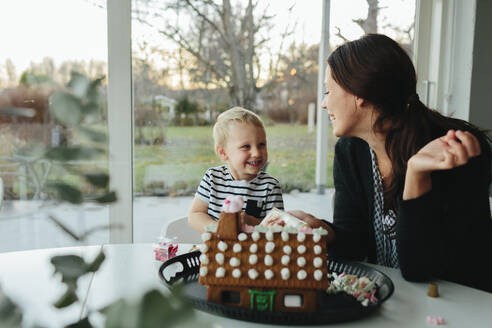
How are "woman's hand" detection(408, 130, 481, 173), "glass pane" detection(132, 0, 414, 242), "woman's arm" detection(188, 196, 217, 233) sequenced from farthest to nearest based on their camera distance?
1. "glass pane" detection(132, 0, 414, 242)
2. "woman's arm" detection(188, 196, 217, 233)
3. "woman's hand" detection(408, 130, 481, 173)

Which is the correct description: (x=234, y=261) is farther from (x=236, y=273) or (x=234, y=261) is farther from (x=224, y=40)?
(x=224, y=40)

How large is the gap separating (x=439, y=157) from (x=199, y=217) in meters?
0.85

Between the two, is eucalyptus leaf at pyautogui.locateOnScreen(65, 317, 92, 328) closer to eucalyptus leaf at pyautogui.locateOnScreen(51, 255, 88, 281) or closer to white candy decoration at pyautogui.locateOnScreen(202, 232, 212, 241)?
eucalyptus leaf at pyautogui.locateOnScreen(51, 255, 88, 281)

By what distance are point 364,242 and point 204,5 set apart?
191 cm

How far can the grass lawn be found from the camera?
2.58 metres

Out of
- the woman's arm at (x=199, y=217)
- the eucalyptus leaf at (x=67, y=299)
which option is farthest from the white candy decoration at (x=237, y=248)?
the woman's arm at (x=199, y=217)

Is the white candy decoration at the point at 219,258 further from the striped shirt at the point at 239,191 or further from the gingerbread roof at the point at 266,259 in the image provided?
the striped shirt at the point at 239,191

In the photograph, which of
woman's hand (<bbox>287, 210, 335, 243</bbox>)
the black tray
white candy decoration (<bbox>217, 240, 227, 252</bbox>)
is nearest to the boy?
woman's hand (<bbox>287, 210, 335, 243</bbox>)

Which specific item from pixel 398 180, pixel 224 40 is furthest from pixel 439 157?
pixel 224 40

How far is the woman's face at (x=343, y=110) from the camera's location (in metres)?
1.32

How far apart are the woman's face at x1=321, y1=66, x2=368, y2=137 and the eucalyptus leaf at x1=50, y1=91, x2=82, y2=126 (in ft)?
3.84

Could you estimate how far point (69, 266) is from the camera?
244 millimetres

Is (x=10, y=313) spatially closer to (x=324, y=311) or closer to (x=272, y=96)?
(x=324, y=311)

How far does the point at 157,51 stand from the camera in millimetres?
2561
